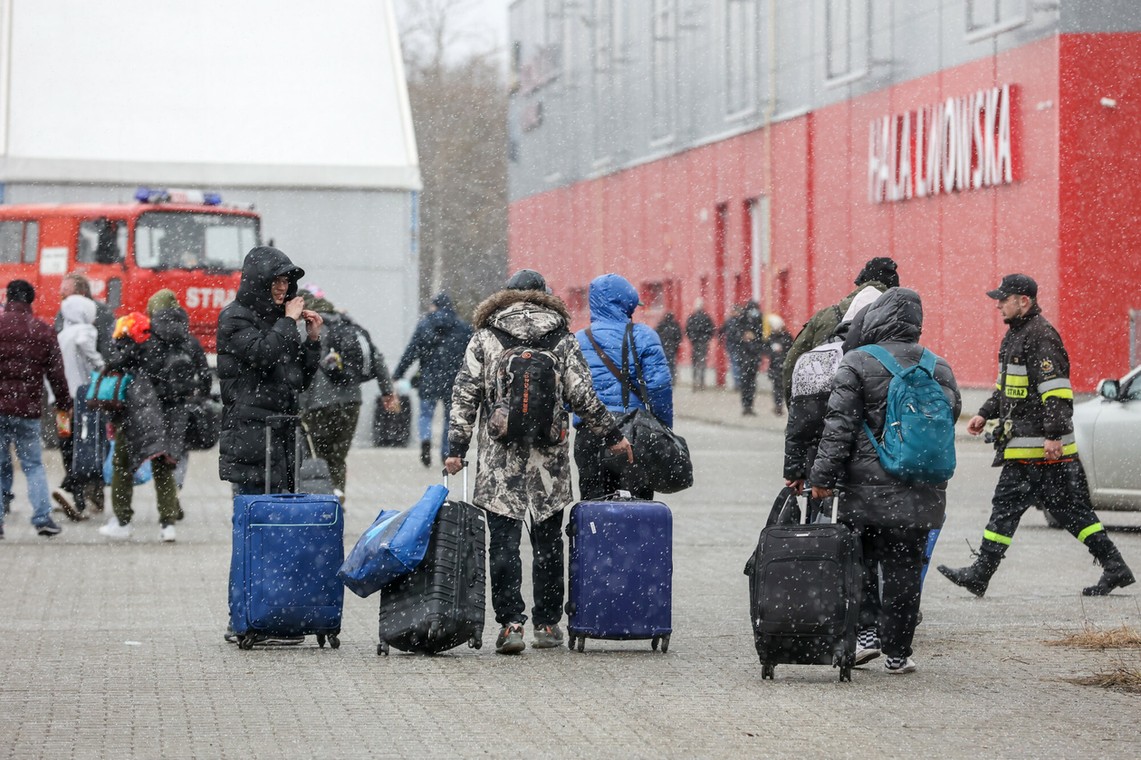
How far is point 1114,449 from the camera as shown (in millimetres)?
14727

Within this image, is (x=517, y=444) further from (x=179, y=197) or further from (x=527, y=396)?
(x=179, y=197)

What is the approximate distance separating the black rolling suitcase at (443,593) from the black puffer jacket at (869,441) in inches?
62.1

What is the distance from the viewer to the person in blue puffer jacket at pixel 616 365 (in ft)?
30.3

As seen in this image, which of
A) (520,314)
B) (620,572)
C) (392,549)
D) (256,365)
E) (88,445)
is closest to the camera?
(392,549)

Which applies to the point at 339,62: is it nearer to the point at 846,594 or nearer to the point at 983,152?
the point at 983,152

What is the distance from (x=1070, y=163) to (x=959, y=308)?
4213 mm

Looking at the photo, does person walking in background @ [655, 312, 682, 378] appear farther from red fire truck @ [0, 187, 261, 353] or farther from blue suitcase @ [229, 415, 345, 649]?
blue suitcase @ [229, 415, 345, 649]

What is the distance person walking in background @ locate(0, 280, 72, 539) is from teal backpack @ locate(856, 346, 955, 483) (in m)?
7.56

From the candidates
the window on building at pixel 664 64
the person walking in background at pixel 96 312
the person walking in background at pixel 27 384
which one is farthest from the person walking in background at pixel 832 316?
the window on building at pixel 664 64

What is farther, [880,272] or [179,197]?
[179,197]

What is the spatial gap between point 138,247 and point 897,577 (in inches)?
722

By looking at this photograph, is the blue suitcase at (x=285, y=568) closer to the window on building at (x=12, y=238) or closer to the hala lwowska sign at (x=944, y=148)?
the window on building at (x=12, y=238)

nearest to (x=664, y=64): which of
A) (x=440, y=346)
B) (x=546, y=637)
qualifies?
(x=440, y=346)

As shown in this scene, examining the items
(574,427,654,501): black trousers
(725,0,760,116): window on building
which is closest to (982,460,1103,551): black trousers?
(574,427,654,501): black trousers
